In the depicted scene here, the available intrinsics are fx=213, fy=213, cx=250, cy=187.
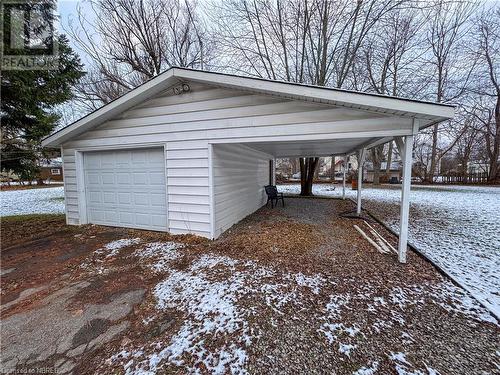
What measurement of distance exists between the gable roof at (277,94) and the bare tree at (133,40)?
22.0 ft

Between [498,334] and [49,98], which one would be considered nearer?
[498,334]

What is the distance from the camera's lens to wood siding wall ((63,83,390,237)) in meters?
3.76

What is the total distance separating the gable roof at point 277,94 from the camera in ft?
9.76

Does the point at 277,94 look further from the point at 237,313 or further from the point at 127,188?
the point at 127,188

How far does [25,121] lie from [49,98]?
125 cm

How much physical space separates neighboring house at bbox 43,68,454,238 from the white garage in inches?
0.7

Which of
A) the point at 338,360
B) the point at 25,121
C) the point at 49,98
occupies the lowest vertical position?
the point at 338,360

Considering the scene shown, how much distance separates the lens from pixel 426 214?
6.78 meters

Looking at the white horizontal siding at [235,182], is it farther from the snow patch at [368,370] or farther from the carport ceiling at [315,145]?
the snow patch at [368,370]

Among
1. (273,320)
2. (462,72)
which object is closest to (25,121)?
(273,320)

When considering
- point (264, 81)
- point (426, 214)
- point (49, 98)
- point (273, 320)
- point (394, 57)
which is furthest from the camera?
point (394, 57)

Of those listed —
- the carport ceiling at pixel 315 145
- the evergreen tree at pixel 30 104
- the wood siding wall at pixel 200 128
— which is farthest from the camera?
the carport ceiling at pixel 315 145

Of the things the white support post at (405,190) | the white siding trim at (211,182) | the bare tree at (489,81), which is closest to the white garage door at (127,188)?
the white siding trim at (211,182)

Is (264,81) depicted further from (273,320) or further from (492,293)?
(492,293)
